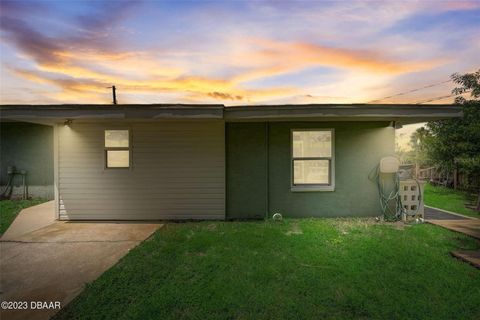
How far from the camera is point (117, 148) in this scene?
650 cm

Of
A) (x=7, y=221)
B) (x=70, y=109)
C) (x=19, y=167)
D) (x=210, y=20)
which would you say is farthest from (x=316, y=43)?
(x=19, y=167)

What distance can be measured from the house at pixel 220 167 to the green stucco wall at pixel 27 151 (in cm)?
348

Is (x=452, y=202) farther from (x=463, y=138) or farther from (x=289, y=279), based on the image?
(x=289, y=279)

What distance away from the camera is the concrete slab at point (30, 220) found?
554 cm

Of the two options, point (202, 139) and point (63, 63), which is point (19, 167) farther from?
point (202, 139)

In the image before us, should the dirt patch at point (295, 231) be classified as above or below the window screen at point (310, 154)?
below

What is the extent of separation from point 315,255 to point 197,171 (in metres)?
3.64

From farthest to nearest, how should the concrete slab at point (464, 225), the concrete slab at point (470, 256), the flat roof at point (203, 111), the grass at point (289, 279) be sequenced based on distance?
the flat roof at point (203, 111)
the concrete slab at point (464, 225)
the concrete slab at point (470, 256)
the grass at point (289, 279)

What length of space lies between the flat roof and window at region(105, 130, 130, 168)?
0.99 meters

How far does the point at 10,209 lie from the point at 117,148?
14.6 ft

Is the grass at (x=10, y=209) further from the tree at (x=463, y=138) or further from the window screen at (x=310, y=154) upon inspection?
the tree at (x=463, y=138)

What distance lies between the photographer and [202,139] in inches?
253

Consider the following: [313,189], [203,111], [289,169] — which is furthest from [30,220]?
[313,189]

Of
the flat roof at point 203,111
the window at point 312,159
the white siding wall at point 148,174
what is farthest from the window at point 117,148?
the window at point 312,159
